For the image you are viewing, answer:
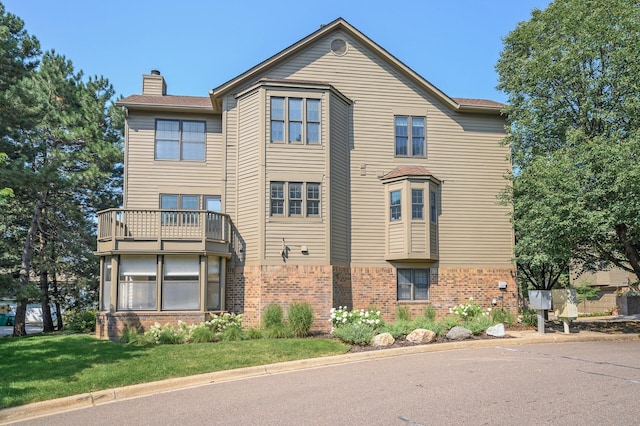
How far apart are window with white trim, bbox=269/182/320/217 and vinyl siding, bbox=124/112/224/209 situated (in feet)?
7.06

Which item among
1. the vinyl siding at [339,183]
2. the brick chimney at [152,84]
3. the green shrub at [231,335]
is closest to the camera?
the green shrub at [231,335]

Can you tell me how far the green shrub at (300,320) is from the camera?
642 inches

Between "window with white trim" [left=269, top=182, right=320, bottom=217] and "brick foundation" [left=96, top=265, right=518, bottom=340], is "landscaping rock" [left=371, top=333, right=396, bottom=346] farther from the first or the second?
"window with white trim" [left=269, top=182, right=320, bottom=217]

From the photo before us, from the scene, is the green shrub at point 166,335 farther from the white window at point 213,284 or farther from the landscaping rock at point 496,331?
the landscaping rock at point 496,331

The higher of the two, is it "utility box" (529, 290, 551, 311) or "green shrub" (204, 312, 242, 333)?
"utility box" (529, 290, 551, 311)

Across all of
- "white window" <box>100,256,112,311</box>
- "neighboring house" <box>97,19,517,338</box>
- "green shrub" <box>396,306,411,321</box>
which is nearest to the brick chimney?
"neighboring house" <box>97,19,517,338</box>

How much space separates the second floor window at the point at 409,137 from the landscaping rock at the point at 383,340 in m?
8.41

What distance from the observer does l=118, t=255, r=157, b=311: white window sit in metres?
17.0

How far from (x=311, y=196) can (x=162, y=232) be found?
4.99 meters

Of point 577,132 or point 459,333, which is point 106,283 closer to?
point 459,333

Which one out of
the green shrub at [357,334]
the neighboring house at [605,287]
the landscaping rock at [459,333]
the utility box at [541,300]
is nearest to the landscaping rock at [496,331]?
the landscaping rock at [459,333]

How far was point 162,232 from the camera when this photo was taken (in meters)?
17.3

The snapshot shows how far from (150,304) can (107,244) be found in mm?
2314

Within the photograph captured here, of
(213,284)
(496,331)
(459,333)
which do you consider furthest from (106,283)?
(496,331)
